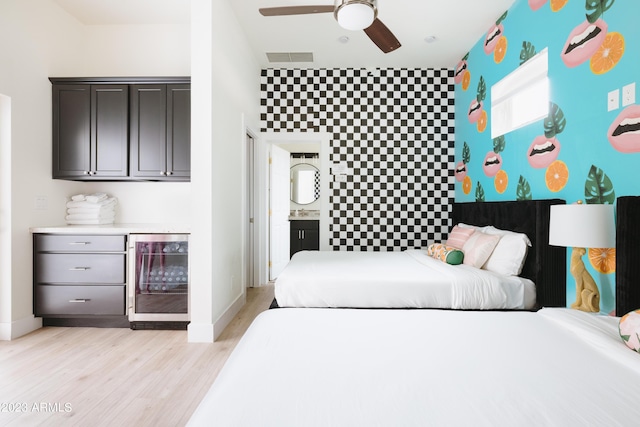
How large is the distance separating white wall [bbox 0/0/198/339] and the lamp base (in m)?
3.40

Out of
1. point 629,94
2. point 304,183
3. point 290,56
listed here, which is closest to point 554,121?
point 629,94

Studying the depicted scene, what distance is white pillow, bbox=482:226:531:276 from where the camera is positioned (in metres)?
2.44

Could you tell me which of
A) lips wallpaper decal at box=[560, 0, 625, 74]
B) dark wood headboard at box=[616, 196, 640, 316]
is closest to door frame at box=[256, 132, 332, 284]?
lips wallpaper decal at box=[560, 0, 625, 74]

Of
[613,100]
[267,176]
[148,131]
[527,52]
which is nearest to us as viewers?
[613,100]

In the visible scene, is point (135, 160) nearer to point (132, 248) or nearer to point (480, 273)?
point (132, 248)

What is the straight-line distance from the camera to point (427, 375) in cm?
101

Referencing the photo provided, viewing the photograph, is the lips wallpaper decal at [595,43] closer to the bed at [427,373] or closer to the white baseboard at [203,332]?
the bed at [427,373]

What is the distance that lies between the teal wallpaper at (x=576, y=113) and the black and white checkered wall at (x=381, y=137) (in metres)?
1.00

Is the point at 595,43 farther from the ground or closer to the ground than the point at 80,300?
farther from the ground

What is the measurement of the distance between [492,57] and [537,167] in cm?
141

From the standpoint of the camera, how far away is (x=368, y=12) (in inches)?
82.1

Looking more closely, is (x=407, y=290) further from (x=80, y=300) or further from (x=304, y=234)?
(x=304, y=234)

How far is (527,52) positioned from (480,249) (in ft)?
5.56

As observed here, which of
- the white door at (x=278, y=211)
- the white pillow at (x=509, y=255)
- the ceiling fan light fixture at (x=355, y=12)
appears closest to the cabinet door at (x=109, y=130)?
the white door at (x=278, y=211)
